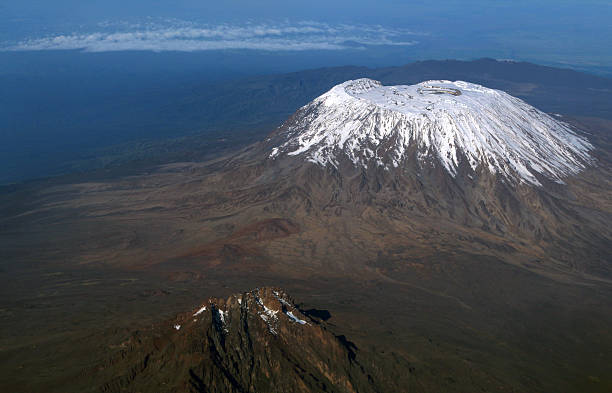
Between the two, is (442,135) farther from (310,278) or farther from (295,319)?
(295,319)

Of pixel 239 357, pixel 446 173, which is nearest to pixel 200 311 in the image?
pixel 239 357

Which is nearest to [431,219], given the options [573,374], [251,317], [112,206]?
[573,374]

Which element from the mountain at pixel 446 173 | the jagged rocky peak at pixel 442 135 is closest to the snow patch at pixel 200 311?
the mountain at pixel 446 173

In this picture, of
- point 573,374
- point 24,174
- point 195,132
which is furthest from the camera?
point 195,132

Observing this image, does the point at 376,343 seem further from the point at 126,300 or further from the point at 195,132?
the point at 195,132

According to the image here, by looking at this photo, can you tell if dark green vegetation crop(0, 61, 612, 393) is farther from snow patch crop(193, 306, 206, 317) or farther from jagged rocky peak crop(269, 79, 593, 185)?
jagged rocky peak crop(269, 79, 593, 185)

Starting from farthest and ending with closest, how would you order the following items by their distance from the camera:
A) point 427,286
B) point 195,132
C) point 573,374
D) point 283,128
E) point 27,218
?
point 195,132 < point 283,128 < point 27,218 < point 427,286 < point 573,374

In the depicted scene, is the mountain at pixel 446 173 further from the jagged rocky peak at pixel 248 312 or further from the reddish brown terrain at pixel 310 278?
the jagged rocky peak at pixel 248 312
